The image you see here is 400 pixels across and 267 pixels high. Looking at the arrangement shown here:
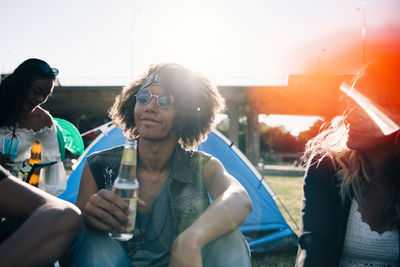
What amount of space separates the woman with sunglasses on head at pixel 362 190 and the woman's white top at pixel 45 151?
2495 millimetres

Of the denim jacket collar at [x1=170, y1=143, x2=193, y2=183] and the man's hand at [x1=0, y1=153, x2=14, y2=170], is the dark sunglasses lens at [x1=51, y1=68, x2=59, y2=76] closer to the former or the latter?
the man's hand at [x1=0, y1=153, x2=14, y2=170]

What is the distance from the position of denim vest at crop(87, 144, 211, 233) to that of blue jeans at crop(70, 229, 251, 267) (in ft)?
1.01

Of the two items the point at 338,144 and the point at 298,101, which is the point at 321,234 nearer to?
the point at 338,144

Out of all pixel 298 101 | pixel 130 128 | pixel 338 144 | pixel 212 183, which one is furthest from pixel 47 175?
pixel 298 101

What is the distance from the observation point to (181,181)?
1903 millimetres

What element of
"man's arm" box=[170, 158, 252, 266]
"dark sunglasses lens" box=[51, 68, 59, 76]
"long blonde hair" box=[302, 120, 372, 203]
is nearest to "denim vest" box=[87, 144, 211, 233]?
"man's arm" box=[170, 158, 252, 266]

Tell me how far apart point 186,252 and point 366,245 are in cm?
99

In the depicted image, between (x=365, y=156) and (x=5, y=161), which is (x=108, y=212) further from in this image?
(x=5, y=161)

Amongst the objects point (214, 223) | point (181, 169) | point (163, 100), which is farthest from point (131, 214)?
point (163, 100)

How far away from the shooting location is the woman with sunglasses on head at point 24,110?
3.00 meters

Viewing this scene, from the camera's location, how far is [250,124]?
1709cm

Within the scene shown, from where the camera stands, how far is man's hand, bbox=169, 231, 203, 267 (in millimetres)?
1353

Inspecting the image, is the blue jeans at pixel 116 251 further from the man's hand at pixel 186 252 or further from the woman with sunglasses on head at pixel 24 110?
the woman with sunglasses on head at pixel 24 110

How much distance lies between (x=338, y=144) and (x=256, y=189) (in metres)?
2.22
